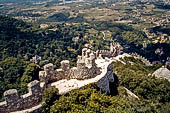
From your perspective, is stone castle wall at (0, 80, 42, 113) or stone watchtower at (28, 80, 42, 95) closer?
stone castle wall at (0, 80, 42, 113)

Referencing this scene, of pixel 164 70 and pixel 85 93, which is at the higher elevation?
pixel 85 93

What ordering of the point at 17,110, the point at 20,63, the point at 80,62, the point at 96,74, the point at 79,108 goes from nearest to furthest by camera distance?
the point at 17,110, the point at 79,108, the point at 80,62, the point at 96,74, the point at 20,63

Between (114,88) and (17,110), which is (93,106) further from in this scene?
(114,88)

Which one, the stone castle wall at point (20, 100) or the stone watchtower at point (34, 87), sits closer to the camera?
the stone castle wall at point (20, 100)

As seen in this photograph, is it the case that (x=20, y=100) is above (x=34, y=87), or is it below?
below

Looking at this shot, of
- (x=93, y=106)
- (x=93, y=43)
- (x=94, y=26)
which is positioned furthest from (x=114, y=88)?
(x=94, y=26)

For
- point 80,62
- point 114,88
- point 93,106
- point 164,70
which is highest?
point 80,62

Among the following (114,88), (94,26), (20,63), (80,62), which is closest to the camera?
(80,62)

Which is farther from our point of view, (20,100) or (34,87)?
(34,87)
